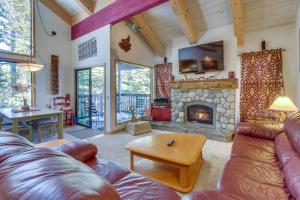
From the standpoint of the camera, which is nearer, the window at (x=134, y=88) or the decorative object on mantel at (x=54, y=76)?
the decorative object on mantel at (x=54, y=76)

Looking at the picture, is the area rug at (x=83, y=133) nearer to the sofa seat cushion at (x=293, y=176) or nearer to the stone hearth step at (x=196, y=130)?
the stone hearth step at (x=196, y=130)

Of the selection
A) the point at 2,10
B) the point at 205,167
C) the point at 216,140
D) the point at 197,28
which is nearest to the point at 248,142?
the point at 205,167

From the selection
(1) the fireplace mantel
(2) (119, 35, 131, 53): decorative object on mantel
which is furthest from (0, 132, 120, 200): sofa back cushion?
(2) (119, 35, 131, 53): decorative object on mantel

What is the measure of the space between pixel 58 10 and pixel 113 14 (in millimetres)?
2145

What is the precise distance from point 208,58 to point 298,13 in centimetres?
182

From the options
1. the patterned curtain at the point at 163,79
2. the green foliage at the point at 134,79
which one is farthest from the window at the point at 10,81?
the patterned curtain at the point at 163,79

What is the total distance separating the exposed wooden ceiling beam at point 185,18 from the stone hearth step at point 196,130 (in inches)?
88.1

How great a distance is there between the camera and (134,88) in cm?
647

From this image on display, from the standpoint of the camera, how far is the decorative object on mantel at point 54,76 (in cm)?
502

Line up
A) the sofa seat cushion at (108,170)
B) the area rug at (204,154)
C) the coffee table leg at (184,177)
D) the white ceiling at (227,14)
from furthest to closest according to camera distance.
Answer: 1. the white ceiling at (227,14)
2. the area rug at (204,154)
3. the coffee table leg at (184,177)
4. the sofa seat cushion at (108,170)

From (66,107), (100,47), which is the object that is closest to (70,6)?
(100,47)

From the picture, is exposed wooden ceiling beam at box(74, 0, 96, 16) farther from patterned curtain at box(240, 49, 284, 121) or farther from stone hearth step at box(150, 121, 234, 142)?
patterned curtain at box(240, 49, 284, 121)

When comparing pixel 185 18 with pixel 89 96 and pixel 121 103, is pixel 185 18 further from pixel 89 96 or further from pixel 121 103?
pixel 121 103

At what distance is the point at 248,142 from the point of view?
222cm
